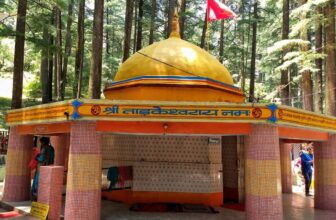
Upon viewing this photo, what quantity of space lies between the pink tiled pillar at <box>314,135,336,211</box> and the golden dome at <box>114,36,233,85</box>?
3.69 metres

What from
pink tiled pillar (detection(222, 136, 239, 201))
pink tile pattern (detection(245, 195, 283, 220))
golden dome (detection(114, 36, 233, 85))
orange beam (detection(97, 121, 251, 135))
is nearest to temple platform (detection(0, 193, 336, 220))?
pink tile pattern (detection(245, 195, 283, 220))

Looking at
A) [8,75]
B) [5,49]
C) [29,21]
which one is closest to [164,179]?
[29,21]

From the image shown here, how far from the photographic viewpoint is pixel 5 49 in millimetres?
26203

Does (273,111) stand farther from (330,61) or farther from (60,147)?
(60,147)

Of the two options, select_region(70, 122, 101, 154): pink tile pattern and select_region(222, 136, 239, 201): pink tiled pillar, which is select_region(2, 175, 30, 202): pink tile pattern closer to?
select_region(70, 122, 101, 154): pink tile pattern

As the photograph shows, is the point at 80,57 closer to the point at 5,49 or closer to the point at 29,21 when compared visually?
the point at 29,21

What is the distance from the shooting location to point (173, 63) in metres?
11.4

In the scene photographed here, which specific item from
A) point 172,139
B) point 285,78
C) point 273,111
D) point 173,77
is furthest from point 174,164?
point 285,78

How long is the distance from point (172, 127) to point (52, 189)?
3.40 m

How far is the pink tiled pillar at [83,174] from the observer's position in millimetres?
8492

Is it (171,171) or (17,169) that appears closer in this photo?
(171,171)

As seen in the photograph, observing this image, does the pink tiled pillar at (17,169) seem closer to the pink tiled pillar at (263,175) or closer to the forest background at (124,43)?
the forest background at (124,43)

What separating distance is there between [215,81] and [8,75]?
28522 mm

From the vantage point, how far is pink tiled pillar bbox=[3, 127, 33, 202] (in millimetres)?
11680
